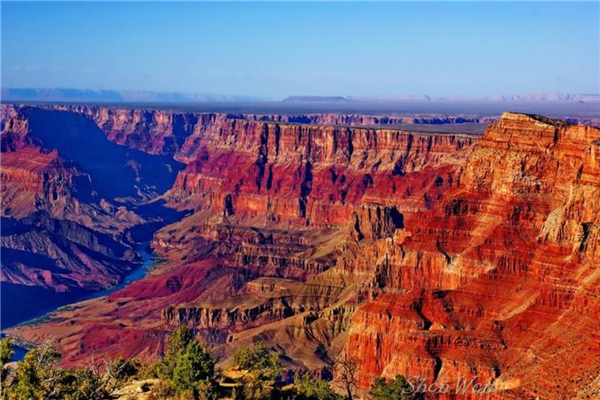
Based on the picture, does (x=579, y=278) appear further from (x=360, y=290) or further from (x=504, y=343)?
(x=360, y=290)

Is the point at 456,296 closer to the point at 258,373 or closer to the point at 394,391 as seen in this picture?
the point at 394,391

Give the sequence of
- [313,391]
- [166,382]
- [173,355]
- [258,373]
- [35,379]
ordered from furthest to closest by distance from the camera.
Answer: [173,355] < [313,391] < [258,373] < [166,382] < [35,379]

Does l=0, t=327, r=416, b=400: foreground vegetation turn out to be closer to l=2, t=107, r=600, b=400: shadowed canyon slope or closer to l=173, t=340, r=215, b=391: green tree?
l=173, t=340, r=215, b=391: green tree

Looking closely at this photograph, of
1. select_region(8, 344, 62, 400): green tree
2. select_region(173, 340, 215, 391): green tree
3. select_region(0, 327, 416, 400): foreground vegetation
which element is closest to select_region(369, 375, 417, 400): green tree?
select_region(0, 327, 416, 400): foreground vegetation

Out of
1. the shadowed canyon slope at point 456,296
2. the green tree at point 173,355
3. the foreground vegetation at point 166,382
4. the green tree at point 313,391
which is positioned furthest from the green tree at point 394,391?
the green tree at point 173,355

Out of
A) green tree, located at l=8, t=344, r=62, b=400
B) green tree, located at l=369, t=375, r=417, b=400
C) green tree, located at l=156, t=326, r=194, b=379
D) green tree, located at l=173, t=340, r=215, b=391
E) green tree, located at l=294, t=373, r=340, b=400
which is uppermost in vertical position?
green tree, located at l=8, t=344, r=62, b=400

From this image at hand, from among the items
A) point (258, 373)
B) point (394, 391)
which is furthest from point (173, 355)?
point (394, 391)

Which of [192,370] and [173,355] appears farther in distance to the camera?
[173,355]
